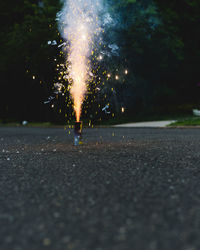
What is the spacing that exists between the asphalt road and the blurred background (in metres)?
21.3

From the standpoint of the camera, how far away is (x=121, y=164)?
7676 mm

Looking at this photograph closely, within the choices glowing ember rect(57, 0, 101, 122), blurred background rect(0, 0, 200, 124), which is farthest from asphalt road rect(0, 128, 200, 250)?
blurred background rect(0, 0, 200, 124)

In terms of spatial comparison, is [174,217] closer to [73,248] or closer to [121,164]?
[73,248]

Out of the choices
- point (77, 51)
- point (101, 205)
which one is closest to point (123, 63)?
point (77, 51)

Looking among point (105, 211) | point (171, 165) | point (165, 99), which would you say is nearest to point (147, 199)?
point (105, 211)

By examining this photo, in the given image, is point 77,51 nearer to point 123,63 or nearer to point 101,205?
point 101,205

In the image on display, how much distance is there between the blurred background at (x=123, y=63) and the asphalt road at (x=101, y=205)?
2129 centimetres

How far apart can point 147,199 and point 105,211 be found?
704 millimetres

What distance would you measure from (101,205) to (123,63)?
28.1m

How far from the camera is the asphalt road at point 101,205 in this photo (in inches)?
128

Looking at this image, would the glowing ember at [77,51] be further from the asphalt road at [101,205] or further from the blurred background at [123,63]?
the blurred background at [123,63]

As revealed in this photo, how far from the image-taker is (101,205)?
4.43 metres

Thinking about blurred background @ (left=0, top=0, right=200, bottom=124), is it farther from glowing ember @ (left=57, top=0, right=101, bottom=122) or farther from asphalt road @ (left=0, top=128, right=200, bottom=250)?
asphalt road @ (left=0, top=128, right=200, bottom=250)

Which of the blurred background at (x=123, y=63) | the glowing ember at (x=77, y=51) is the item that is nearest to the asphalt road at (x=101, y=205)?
the glowing ember at (x=77, y=51)
